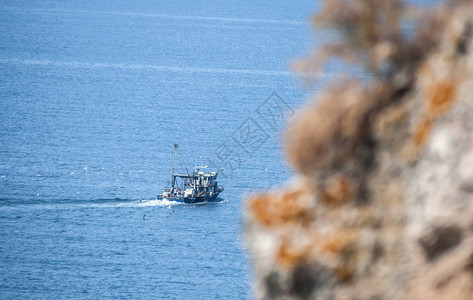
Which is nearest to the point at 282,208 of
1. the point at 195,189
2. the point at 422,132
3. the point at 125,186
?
the point at 422,132

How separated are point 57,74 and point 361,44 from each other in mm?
190696

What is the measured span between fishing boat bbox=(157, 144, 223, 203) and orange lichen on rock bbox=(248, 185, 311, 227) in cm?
9344

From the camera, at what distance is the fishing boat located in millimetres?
103125

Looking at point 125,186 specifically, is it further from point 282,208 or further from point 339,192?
point 339,192

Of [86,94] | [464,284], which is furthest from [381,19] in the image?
[86,94]

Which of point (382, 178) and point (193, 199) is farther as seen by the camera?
point (193, 199)

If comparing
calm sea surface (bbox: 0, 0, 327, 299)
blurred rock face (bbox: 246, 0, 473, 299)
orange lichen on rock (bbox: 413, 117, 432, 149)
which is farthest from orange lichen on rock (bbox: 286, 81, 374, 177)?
calm sea surface (bbox: 0, 0, 327, 299)

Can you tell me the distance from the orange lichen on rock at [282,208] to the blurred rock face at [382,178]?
0.01 metres

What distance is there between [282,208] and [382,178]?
106 cm

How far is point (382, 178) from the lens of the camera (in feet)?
25.9

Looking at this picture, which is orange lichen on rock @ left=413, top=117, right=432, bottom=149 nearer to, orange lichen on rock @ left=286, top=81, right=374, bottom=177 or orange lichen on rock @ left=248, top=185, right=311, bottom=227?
orange lichen on rock @ left=286, top=81, right=374, bottom=177

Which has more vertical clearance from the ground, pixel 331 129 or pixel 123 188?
pixel 123 188

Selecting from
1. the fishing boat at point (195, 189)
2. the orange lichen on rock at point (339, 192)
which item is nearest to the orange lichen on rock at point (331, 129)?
the orange lichen on rock at point (339, 192)

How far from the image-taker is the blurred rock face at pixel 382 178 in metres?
7.28
